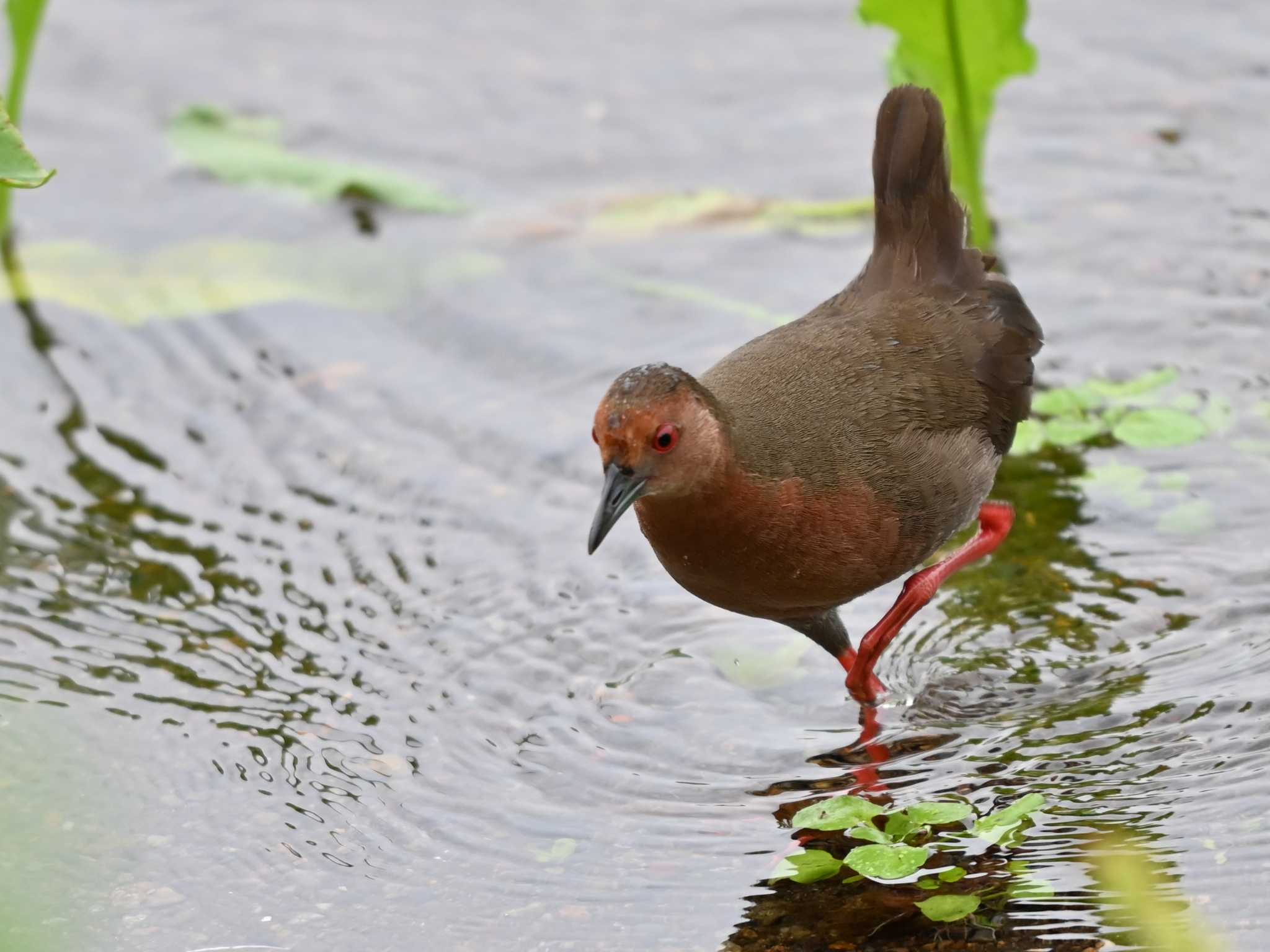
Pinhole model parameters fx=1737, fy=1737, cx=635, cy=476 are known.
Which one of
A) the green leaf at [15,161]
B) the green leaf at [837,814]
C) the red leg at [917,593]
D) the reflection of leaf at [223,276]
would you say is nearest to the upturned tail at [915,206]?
the red leg at [917,593]

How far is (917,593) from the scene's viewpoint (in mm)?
4492

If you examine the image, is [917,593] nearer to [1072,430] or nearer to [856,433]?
[856,433]

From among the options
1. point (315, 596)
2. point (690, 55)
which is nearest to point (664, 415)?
point (315, 596)

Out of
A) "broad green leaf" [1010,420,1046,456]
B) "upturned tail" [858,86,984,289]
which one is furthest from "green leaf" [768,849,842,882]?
"broad green leaf" [1010,420,1046,456]

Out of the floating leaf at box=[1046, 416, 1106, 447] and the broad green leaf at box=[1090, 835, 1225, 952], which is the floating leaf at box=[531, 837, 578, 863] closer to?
the broad green leaf at box=[1090, 835, 1225, 952]

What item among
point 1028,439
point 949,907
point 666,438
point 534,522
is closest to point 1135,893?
point 949,907

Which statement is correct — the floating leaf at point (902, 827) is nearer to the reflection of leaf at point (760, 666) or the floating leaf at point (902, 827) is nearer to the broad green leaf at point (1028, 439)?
the reflection of leaf at point (760, 666)

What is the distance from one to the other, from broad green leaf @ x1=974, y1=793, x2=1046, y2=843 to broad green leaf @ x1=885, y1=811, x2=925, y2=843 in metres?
0.13

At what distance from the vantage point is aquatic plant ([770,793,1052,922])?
11.7ft

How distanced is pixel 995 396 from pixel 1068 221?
221 cm

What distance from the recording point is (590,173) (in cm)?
743

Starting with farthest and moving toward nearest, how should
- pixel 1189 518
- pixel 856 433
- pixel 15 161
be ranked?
1. pixel 1189 518
2. pixel 856 433
3. pixel 15 161

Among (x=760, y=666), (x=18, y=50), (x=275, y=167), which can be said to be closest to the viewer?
(x=760, y=666)

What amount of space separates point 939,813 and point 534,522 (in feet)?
6.70
